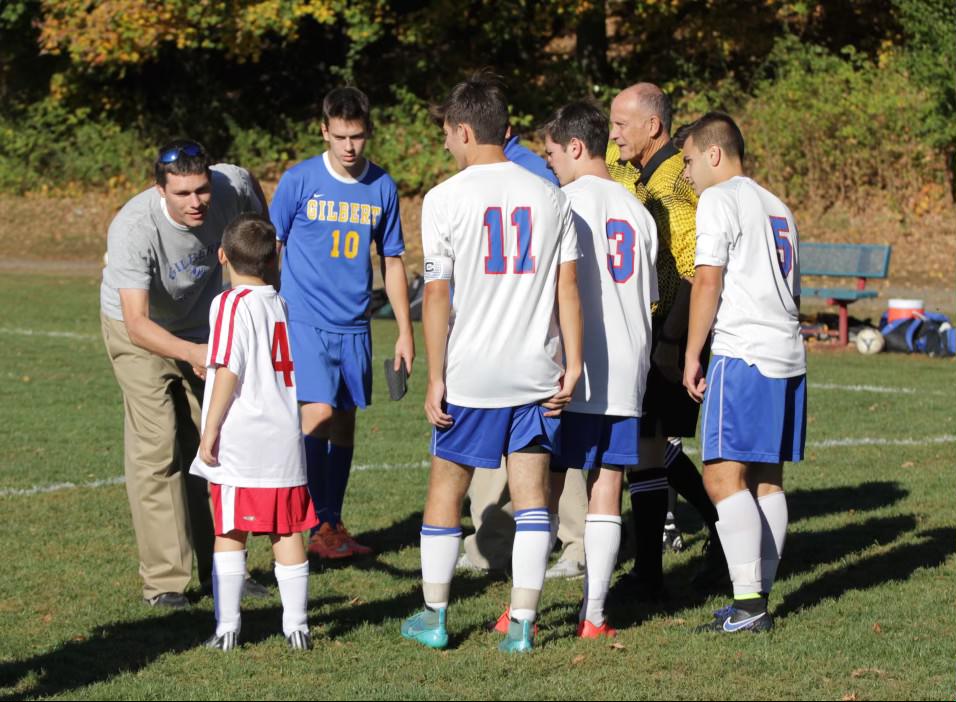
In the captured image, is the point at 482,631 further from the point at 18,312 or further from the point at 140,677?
the point at 18,312

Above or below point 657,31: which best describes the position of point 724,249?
below

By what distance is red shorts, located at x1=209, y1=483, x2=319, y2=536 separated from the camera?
5.48 meters

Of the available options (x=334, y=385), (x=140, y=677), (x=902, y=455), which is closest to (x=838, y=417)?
(x=902, y=455)

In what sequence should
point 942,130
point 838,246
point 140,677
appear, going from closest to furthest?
→ point 140,677
point 838,246
point 942,130

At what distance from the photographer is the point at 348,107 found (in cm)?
716

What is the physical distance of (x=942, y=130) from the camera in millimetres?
23594

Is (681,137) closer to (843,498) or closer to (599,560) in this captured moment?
(599,560)

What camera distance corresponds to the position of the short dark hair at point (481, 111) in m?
5.39

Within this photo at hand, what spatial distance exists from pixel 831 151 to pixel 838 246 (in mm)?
6876

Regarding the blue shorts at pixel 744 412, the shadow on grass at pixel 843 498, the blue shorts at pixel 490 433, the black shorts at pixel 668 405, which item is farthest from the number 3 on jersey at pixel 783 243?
the shadow on grass at pixel 843 498

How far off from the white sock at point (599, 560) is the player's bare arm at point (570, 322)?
651 mm

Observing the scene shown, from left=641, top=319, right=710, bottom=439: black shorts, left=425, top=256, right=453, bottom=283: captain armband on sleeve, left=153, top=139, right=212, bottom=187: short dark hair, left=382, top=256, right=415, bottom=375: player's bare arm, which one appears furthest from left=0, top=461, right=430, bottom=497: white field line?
left=425, top=256, right=453, bottom=283: captain armband on sleeve

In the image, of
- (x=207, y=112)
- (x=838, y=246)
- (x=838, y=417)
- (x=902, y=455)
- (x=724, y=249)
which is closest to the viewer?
(x=724, y=249)

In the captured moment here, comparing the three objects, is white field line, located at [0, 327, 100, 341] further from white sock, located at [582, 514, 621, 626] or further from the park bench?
white sock, located at [582, 514, 621, 626]
